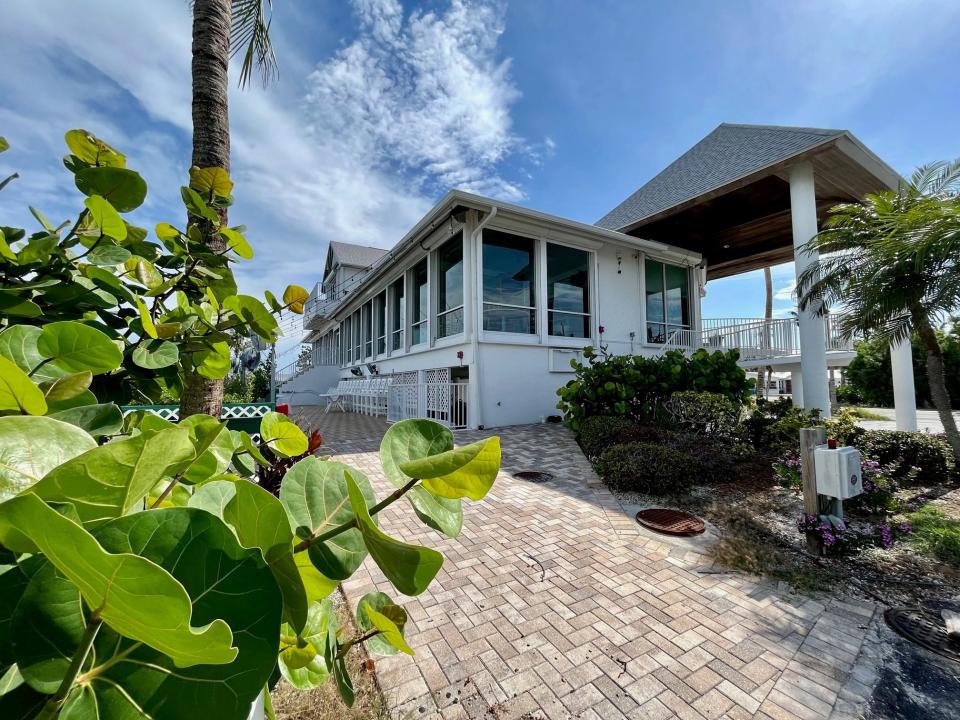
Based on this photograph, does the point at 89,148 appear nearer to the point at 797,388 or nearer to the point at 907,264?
the point at 907,264

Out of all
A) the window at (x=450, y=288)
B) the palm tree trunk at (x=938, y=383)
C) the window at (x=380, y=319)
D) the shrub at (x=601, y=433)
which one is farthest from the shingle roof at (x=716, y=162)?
the window at (x=380, y=319)

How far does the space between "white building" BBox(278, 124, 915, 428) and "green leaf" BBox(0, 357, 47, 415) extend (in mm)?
8828

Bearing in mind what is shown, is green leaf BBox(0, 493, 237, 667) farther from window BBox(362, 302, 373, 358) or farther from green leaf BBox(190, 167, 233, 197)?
window BBox(362, 302, 373, 358)

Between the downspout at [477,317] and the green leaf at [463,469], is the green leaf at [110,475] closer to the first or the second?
the green leaf at [463,469]

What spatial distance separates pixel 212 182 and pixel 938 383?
882 cm

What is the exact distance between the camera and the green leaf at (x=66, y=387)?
54cm

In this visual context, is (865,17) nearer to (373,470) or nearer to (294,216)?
(373,470)

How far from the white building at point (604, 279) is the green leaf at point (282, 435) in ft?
27.6

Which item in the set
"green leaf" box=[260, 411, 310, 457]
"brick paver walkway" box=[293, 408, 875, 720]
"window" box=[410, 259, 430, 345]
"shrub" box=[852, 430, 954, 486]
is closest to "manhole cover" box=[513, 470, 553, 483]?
"brick paver walkway" box=[293, 408, 875, 720]

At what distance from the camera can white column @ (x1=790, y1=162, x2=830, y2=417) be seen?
27.7 ft

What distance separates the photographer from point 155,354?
808 mm

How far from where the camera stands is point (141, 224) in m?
1.06

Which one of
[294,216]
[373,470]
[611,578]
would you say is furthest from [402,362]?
[611,578]

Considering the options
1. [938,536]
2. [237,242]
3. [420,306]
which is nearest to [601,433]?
[938,536]
